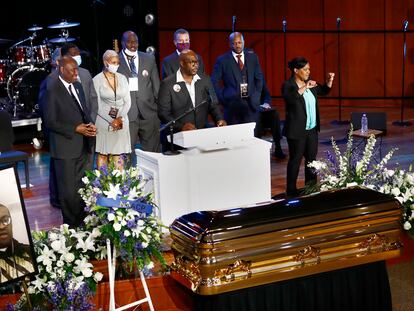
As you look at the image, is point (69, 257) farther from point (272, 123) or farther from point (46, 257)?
point (272, 123)

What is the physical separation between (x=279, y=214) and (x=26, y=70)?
26.6ft

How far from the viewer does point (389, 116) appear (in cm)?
1217

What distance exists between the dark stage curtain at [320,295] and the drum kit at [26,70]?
761 cm

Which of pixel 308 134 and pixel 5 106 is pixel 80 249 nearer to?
pixel 308 134

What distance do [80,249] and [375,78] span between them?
9481 mm

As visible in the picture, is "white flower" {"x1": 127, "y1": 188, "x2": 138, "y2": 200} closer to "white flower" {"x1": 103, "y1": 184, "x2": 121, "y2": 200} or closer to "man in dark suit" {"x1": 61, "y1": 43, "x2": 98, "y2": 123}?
"white flower" {"x1": 103, "y1": 184, "x2": 121, "y2": 200}

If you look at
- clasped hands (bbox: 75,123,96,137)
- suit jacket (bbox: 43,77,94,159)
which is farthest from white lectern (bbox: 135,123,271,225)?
suit jacket (bbox: 43,77,94,159)

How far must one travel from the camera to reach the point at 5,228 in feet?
12.5

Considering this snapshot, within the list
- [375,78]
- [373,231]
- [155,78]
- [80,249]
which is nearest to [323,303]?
[373,231]

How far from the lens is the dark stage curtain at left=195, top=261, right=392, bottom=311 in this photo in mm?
4371

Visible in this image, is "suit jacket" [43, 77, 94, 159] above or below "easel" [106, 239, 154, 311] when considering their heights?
above

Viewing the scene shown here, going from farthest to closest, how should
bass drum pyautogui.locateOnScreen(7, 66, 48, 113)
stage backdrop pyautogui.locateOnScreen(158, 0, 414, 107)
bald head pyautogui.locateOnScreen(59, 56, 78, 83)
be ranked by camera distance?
stage backdrop pyautogui.locateOnScreen(158, 0, 414, 107) < bass drum pyautogui.locateOnScreen(7, 66, 48, 113) < bald head pyautogui.locateOnScreen(59, 56, 78, 83)

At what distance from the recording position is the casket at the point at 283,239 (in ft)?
14.0

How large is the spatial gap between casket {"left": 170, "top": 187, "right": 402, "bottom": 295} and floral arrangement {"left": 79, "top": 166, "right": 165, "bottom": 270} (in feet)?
0.70
